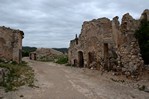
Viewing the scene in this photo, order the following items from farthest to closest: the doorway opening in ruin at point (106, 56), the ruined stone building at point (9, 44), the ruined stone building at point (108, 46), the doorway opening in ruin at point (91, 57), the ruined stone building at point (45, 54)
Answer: the ruined stone building at point (45, 54) < the ruined stone building at point (9, 44) < the doorway opening in ruin at point (91, 57) < the doorway opening in ruin at point (106, 56) < the ruined stone building at point (108, 46)

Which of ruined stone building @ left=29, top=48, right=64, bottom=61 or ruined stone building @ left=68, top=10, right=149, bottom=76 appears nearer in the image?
ruined stone building @ left=68, top=10, right=149, bottom=76

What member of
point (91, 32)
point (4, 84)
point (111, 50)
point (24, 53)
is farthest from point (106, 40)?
point (24, 53)

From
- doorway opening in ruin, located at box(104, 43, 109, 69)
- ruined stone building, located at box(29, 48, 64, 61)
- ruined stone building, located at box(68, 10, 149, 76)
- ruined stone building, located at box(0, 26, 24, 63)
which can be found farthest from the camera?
ruined stone building, located at box(29, 48, 64, 61)

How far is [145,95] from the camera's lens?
39.9ft

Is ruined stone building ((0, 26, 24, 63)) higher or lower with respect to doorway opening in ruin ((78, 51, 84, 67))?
higher

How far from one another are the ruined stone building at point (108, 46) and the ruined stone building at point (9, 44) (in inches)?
252

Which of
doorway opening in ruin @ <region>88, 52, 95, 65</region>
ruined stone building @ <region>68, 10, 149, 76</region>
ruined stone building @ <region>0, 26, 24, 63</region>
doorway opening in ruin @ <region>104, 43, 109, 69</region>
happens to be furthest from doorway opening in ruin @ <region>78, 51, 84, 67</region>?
ruined stone building @ <region>0, 26, 24, 63</region>

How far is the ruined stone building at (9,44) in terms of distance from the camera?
77.8 feet

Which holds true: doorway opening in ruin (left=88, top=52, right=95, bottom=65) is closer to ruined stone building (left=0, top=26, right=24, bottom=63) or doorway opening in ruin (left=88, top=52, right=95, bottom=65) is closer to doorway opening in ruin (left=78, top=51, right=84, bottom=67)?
doorway opening in ruin (left=78, top=51, right=84, bottom=67)

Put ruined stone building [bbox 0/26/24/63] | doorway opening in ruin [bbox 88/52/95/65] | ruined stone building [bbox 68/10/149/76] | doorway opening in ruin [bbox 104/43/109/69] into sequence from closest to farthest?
ruined stone building [bbox 68/10/149/76] < doorway opening in ruin [bbox 104/43/109/69] < doorway opening in ruin [bbox 88/52/95/65] < ruined stone building [bbox 0/26/24/63]

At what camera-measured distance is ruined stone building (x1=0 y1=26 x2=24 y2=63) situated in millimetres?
23719

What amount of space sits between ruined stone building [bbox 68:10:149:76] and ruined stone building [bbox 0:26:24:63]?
6394mm

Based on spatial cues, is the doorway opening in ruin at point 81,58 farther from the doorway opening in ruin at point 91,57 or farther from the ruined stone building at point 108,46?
the doorway opening in ruin at point 91,57

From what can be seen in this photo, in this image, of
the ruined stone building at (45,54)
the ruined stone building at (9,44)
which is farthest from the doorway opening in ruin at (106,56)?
the ruined stone building at (45,54)
